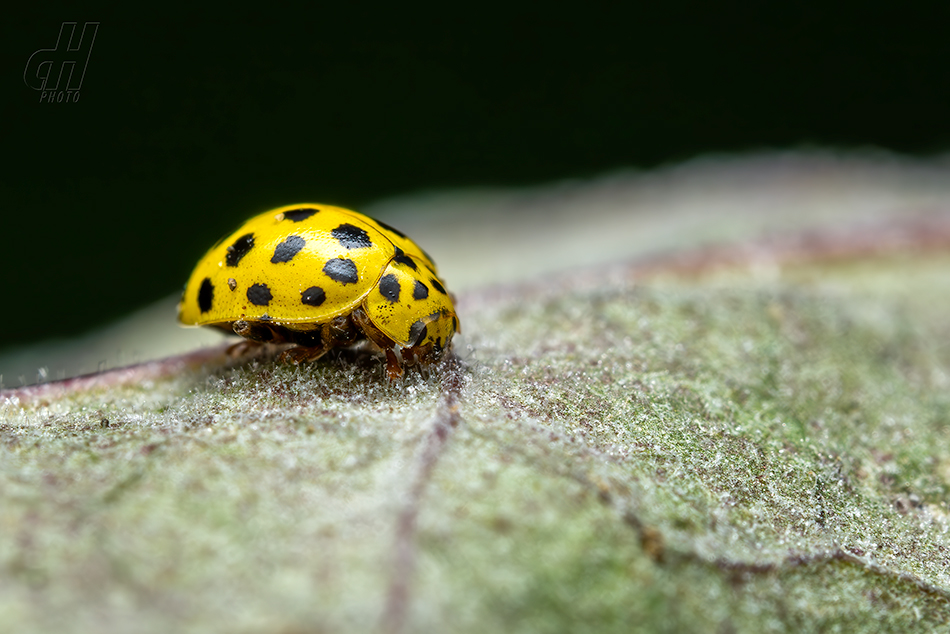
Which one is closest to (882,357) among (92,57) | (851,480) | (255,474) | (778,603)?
(851,480)

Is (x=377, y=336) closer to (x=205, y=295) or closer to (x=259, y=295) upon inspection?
(x=259, y=295)

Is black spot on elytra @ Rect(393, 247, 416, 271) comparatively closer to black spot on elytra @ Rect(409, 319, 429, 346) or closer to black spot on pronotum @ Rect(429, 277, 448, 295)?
black spot on pronotum @ Rect(429, 277, 448, 295)

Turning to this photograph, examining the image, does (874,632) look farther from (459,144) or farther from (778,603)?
(459,144)

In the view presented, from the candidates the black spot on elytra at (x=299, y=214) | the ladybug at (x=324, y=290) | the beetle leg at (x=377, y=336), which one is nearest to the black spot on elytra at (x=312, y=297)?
the ladybug at (x=324, y=290)

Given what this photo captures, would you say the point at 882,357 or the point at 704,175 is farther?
the point at 704,175

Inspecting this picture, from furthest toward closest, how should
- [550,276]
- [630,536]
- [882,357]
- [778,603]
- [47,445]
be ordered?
1. [550,276]
2. [882,357]
3. [47,445]
4. [778,603]
5. [630,536]

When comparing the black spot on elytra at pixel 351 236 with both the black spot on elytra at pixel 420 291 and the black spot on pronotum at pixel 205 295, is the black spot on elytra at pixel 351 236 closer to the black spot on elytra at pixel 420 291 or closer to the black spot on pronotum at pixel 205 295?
the black spot on elytra at pixel 420 291

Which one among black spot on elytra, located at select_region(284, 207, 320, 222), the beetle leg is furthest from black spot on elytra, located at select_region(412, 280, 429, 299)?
black spot on elytra, located at select_region(284, 207, 320, 222)
